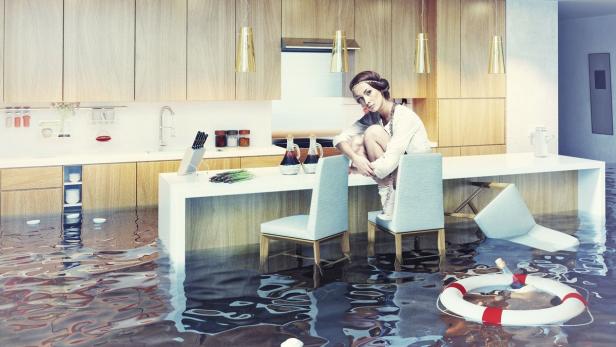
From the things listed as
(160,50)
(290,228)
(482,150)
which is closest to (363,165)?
(290,228)

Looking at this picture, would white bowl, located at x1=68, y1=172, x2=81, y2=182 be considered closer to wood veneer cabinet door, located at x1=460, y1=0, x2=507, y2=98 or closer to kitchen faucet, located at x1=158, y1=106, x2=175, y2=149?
kitchen faucet, located at x1=158, y1=106, x2=175, y2=149

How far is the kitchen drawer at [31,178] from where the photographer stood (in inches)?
250

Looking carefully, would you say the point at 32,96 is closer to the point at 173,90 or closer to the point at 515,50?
the point at 173,90

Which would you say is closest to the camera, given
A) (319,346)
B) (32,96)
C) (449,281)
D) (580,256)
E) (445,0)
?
(319,346)

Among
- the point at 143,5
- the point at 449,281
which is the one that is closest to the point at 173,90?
the point at 143,5

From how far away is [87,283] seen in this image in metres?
4.45

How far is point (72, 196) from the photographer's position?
6.65 metres

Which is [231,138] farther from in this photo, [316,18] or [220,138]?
[316,18]

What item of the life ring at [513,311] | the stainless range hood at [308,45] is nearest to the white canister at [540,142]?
the stainless range hood at [308,45]

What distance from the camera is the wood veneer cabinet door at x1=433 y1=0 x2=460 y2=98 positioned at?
835cm

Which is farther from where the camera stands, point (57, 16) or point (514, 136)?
point (514, 136)

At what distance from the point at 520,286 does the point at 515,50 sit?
527cm

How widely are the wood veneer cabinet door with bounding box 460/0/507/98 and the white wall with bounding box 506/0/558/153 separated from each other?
21 centimetres

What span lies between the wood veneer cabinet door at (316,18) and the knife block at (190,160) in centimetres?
276
